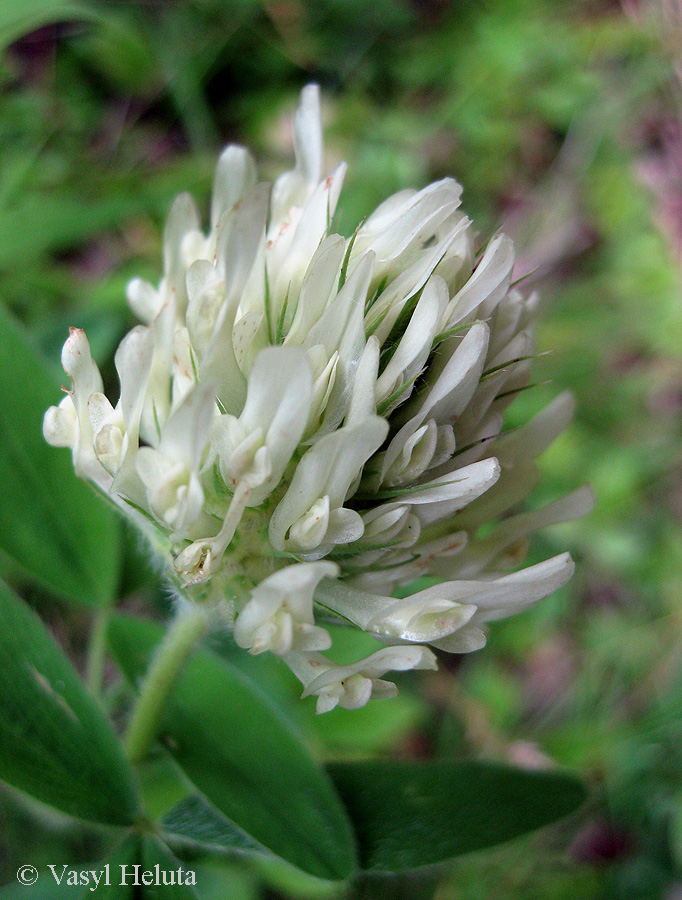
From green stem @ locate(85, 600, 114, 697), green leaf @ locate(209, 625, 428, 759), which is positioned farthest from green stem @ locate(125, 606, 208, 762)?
green leaf @ locate(209, 625, 428, 759)

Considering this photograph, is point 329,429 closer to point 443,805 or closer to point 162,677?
point 162,677

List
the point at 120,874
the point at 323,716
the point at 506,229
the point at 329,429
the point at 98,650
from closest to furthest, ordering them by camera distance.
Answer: the point at 329,429
the point at 120,874
the point at 98,650
the point at 323,716
the point at 506,229

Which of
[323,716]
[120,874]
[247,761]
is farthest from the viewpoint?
[323,716]

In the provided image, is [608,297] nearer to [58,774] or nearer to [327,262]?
[327,262]

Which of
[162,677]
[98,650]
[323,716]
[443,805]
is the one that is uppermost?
[162,677]

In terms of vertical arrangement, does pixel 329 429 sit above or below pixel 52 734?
above

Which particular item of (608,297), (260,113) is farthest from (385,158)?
(608,297)

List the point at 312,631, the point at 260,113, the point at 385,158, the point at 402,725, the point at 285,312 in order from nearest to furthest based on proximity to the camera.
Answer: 1. the point at 312,631
2. the point at 285,312
3. the point at 402,725
4. the point at 385,158
5. the point at 260,113

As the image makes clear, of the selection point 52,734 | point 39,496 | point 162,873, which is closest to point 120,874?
point 162,873
